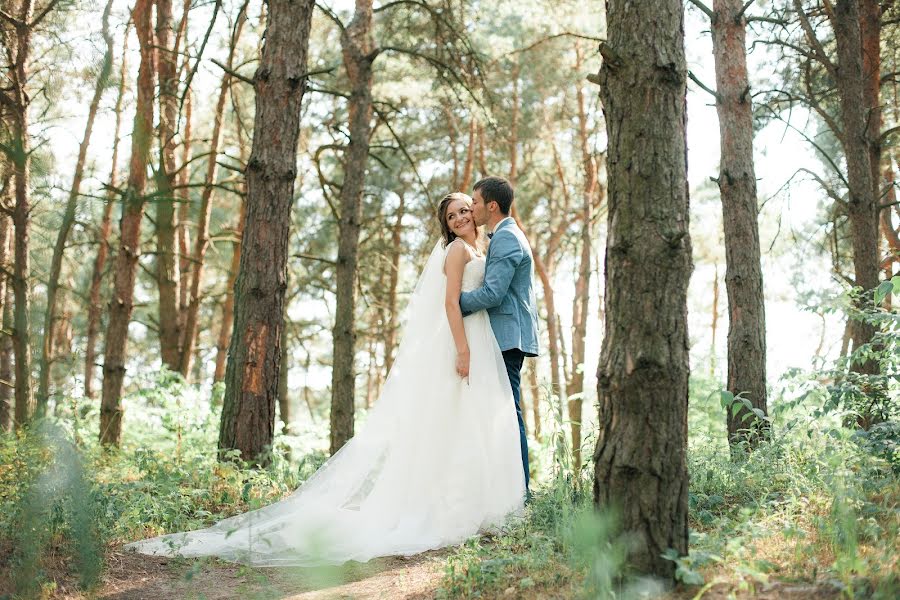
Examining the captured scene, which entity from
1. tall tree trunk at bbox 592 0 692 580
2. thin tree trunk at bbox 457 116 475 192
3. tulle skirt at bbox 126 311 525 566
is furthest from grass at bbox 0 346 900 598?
thin tree trunk at bbox 457 116 475 192

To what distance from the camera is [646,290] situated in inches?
119

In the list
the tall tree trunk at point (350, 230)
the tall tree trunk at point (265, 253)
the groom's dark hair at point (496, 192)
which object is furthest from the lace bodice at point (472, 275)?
the tall tree trunk at point (350, 230)

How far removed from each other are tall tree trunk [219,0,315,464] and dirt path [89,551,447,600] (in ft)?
6.72

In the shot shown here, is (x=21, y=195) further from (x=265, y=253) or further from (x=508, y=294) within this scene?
(x=508, y=294)

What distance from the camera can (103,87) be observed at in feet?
4.44

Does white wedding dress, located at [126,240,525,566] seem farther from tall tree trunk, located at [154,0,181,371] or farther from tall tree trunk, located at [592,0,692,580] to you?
tall tree trunk, located at [592,0,692,580]

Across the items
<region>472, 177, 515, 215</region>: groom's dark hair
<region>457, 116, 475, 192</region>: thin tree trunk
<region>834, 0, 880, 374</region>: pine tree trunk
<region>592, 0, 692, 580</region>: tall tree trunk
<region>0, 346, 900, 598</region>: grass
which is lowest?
<region>0, 346, 900, 598</region>: grass

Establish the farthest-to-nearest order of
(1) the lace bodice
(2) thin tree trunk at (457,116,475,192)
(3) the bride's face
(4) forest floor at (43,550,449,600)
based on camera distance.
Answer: (2) thin tree trunk at (457,116,475,192)
(3) the bride's face
(1) the lace bodice
(4) forest floor at (43,550,449,600)

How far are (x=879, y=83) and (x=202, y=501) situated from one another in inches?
379

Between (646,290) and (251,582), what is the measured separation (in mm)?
2516

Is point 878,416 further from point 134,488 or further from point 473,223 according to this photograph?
point 134,488

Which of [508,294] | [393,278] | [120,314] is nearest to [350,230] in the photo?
[120,314]

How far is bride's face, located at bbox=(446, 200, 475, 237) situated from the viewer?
18.1 feet

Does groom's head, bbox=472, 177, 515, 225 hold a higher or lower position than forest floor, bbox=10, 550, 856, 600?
higher
